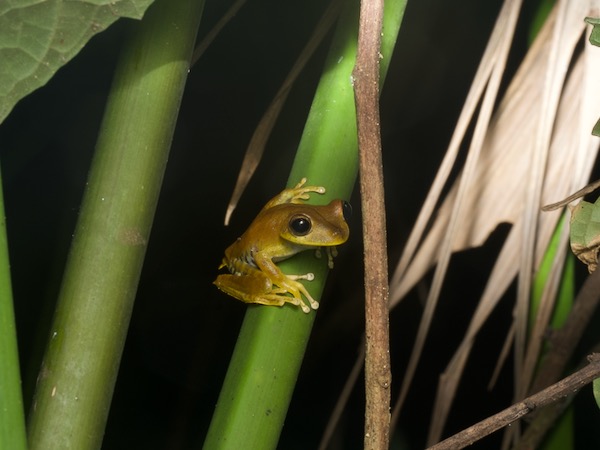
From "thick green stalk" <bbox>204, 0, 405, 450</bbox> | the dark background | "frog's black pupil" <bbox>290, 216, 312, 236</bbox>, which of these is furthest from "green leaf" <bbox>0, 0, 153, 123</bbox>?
the dark background

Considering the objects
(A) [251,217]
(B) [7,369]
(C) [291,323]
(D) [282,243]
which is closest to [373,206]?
(C) [291,323]

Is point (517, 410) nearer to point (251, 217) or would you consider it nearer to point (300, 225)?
point (300, 225)

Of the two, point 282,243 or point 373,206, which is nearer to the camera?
point 373,206

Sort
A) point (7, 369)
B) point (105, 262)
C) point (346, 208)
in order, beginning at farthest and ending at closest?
point (346, 208) < point (105, 262) < point (7, 369)

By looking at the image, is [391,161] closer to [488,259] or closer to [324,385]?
[488,259]

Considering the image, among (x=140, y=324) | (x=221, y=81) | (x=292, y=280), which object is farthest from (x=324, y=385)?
(x=292, y=280)

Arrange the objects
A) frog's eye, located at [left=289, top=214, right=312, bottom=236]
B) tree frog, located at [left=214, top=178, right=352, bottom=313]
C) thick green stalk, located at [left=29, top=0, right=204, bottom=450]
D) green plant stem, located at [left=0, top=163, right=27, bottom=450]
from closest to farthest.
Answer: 1. green plant stem, located at [left=0, top=163, right=27, bottom=450]
2. thick green stalk, located at [left=29, top=0, right=204, bottom=450]
3. tree frog, located at [left=214, top=178, right=352, bottom=313]
4. frog's eye, located at [left=289, top=214, right=312, bottom=236]

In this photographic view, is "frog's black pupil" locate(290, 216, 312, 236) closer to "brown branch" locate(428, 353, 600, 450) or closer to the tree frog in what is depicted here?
the tree frog
